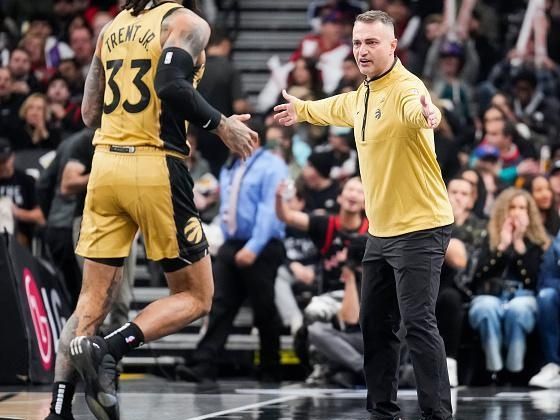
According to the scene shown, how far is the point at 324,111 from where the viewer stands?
27.8 feet

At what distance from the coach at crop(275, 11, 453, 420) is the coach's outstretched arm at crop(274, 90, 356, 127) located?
175 millimetres

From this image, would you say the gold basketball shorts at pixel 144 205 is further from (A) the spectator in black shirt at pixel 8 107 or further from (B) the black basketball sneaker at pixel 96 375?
(A) the spectator in black shirt at pixel 8 107

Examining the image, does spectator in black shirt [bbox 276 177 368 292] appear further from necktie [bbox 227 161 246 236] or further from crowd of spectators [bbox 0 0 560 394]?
necktie [bbox 227 161 246 236]

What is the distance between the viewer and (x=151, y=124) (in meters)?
8.09

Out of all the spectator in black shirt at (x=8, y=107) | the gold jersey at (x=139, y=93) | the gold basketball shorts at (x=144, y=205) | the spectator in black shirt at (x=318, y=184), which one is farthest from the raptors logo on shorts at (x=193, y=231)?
Answer: the spectator in black shirt at (x=8, y=107)

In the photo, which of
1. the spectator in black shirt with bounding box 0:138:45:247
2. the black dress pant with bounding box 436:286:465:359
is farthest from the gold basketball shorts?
the spectator in black shirt with bounding box 0:138:45:247

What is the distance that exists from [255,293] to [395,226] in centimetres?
500

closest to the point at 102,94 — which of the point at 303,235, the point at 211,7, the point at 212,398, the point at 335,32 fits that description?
the point at 212,398

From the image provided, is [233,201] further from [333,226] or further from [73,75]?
[73,75]

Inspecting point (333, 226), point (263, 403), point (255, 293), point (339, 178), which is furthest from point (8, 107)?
point (263, 403)

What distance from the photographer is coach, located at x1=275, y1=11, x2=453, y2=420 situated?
7844 millimetres

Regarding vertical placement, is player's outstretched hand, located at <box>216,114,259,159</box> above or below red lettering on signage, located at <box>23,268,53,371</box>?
above

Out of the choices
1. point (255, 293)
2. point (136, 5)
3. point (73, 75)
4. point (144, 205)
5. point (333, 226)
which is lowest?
point (255, 293)

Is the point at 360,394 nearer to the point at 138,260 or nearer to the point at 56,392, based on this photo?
the point at 56,392
